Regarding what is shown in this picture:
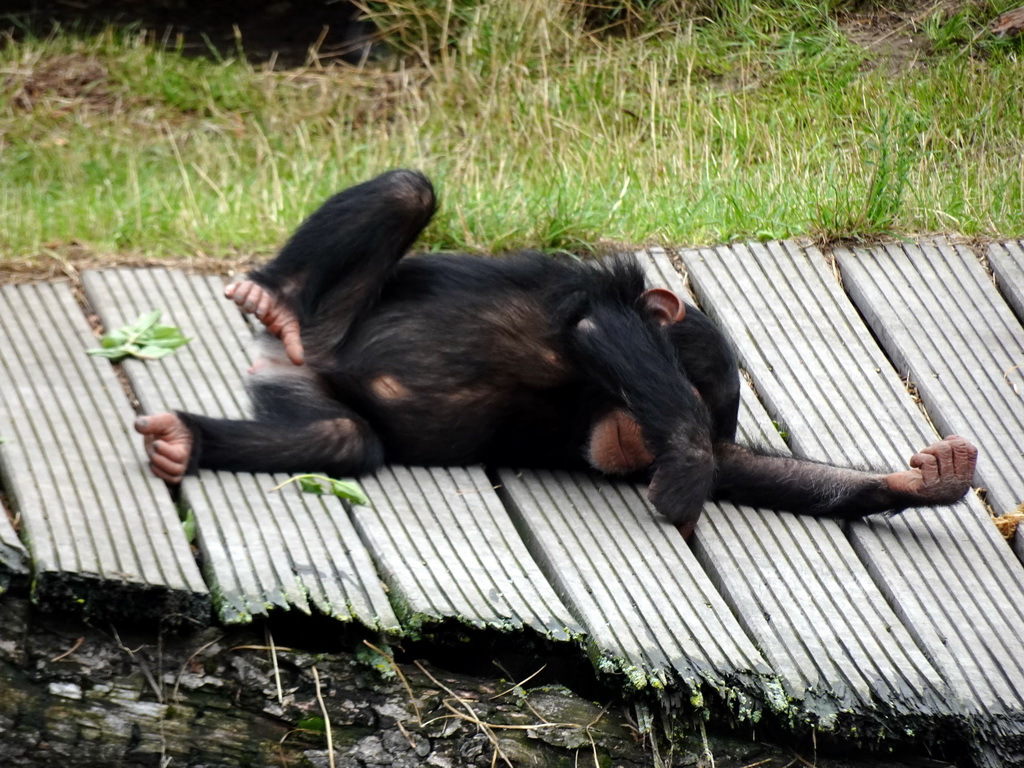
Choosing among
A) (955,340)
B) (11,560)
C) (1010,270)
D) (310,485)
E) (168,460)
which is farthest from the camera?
(1010,270)

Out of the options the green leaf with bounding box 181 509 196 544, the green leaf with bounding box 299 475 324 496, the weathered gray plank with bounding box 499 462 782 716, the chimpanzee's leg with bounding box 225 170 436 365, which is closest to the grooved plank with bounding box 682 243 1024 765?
the weathered gray plank with bounding box 499 462 782 716

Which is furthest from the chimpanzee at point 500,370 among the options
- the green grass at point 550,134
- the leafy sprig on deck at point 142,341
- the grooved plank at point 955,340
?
the green grass at point 550,134

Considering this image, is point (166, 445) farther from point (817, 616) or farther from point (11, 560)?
point (817, 616)

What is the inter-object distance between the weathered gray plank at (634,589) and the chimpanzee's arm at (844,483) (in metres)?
0.31

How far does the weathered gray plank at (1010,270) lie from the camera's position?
4.46 m

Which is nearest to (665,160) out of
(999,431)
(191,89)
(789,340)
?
(789,340)

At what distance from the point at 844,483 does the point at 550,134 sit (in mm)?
3235

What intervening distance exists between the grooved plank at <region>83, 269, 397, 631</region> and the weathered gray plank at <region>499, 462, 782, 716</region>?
49cm

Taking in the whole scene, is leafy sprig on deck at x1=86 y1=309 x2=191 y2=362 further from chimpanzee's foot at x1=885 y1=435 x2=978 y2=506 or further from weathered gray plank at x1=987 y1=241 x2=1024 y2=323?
weathered gray plank at x1=987 y1=241 x2=1024 y2=323

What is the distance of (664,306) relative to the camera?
12.0ft

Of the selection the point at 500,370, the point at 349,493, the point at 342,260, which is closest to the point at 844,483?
the point at 500,370

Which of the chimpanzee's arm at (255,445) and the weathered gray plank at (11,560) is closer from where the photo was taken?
the weathered gray plank at (11,560)

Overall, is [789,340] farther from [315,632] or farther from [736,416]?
[315,632]

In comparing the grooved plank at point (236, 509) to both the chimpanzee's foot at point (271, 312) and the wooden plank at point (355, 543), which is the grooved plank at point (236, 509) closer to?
the wooden plank at point (355, 543)
